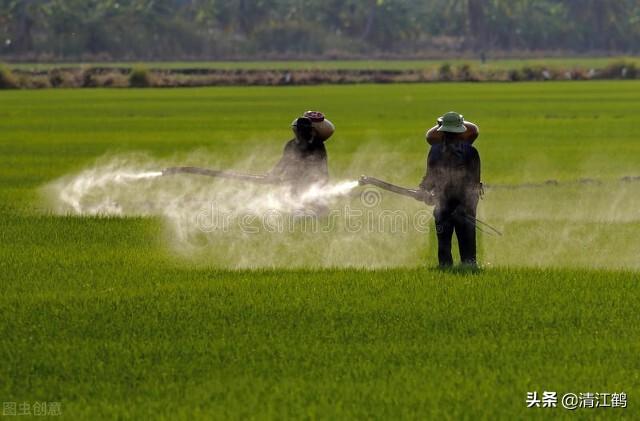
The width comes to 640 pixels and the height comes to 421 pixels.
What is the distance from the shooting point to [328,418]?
364 inches

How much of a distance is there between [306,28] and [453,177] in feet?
537

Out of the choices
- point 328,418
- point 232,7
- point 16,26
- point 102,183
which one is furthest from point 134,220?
point 232,7

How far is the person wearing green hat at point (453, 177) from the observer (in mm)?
14070

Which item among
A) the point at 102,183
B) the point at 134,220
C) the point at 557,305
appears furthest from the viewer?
the point at 102,183

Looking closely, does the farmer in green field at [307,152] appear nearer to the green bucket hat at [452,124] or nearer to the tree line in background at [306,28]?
the green bucket hat at [452,124]

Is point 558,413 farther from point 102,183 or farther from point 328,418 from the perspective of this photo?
point 102,183

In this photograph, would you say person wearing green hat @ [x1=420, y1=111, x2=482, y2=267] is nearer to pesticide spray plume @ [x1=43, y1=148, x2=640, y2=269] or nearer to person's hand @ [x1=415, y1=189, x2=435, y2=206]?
person's hand @ [x1=415, y1=189, x2=435, y2=206]

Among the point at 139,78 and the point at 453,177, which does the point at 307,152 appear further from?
the point at 139,78

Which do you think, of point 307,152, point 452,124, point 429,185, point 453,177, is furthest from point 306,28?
point 452,124

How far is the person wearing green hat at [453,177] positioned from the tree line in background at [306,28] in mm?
143912

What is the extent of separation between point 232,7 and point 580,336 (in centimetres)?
17431

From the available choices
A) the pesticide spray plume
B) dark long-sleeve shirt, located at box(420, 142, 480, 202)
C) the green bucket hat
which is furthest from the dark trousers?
the green bucket hat

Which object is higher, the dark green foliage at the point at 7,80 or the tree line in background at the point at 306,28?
the tree line in background at the point at 306,28

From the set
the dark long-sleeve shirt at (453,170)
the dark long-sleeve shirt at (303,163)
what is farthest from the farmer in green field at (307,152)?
the dark long-sleeve shirt at (453,170)
